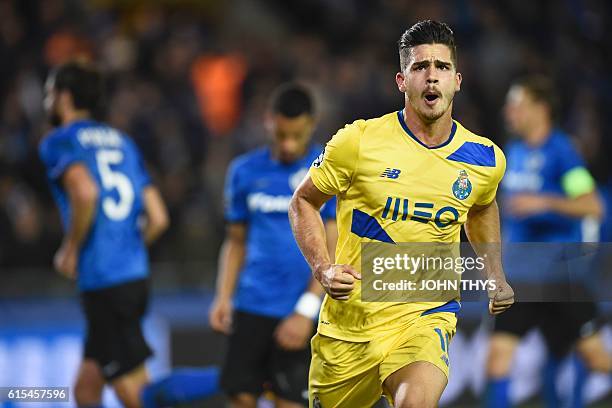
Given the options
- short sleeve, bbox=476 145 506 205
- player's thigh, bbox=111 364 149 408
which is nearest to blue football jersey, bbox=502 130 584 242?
player's thigh, bbox=111 364 149 408

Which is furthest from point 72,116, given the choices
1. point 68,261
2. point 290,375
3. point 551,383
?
point 551,383

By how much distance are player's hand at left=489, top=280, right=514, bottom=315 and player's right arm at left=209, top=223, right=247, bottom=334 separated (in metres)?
2.31

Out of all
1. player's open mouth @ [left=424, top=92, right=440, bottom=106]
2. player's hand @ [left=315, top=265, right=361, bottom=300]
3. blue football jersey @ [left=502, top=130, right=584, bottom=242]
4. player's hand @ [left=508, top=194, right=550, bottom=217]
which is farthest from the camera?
blue football jersey @ [left=502, top=130, right=584, bottom=242]

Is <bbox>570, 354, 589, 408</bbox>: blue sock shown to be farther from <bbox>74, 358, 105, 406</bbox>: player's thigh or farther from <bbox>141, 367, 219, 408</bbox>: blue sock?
<bbox>74, 358, 105, 406</bbox>: player's thigh

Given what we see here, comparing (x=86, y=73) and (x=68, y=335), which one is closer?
(x=86, y=73)

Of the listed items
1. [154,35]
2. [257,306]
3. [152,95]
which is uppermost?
[154,35]

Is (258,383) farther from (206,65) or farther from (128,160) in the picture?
(206,65)

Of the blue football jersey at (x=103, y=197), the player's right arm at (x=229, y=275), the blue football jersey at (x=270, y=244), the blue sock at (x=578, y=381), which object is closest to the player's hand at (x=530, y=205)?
the blue sock at (x=578, y=381)

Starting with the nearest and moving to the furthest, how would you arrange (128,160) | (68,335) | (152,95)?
1. (128,160)
2. (68,335)
3. (152,95)

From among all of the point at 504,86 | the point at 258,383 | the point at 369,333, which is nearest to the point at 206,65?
the point at 504,86

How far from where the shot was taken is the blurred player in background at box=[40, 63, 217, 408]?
6.25 metres

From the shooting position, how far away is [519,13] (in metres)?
14.3

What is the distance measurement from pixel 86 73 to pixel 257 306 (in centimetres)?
165

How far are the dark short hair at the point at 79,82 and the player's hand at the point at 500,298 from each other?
2968 mm
